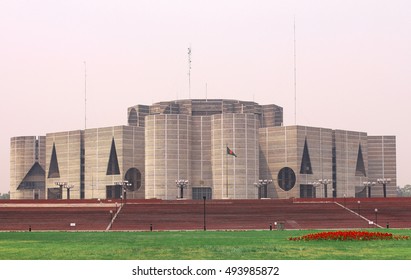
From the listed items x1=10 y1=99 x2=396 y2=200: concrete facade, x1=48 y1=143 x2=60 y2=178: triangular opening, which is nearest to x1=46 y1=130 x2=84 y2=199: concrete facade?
x1=48 y1=143 x2=60 y2=178: triangular opening

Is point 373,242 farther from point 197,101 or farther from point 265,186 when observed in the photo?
point 197,101

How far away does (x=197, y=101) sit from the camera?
152m

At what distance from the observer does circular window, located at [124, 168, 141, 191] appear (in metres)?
140

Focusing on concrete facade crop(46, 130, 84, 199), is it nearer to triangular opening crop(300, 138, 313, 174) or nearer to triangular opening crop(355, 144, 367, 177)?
triangular opening crop(300, 138, 313, 174)

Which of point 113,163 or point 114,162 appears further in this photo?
point 114,162

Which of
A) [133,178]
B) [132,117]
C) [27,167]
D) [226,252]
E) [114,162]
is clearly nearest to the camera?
[226,252]

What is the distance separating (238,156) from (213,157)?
639cm

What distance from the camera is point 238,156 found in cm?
13038

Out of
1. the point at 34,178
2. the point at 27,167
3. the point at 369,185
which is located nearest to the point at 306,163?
the point at 369,185

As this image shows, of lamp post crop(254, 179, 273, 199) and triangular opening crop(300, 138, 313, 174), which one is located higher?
triangular opening crop(300, 138, 313, 174)

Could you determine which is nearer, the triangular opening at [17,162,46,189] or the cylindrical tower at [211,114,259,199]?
the cylindrical tower at [211,114,259,199]

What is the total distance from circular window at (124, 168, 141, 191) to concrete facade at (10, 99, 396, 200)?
0.66 ft

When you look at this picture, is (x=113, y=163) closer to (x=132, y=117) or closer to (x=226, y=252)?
(x=132, y=117)

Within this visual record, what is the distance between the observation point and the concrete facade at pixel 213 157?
431 ft
